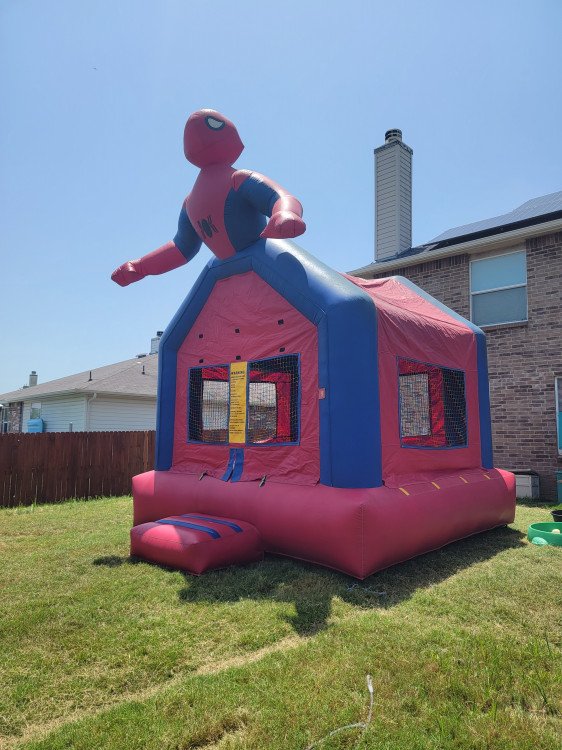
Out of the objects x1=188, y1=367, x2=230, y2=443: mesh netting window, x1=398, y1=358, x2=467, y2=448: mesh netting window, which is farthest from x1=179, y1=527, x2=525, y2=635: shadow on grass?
x1=188, y1=367, x2=230, y2=443: mesh netting window

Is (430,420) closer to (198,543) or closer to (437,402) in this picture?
(437,402)

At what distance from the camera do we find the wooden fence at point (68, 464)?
33.7 feet

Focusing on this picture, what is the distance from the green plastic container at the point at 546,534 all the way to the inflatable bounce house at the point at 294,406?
44 centimetres

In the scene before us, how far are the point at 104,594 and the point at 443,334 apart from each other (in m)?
4.65

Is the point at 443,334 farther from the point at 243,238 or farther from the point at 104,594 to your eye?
the point at 104,594

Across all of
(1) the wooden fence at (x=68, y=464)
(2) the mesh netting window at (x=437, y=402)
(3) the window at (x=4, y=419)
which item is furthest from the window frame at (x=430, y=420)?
(3) the window at (x=4, y=419)

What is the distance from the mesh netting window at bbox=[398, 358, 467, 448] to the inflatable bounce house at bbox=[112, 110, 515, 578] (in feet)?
0.08

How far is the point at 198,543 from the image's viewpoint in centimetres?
472

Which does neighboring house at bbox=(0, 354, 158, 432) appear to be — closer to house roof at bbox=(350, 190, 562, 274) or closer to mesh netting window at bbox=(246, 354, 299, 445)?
house roof at bbox=(350, 190, 562, 274)

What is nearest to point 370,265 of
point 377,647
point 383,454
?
point 383,454

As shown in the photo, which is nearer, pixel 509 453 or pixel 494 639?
pixel 494 639

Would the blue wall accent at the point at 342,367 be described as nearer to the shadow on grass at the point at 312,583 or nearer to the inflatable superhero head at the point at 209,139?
the shadow on grass at the point at 312,583

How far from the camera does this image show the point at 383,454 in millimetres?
5047

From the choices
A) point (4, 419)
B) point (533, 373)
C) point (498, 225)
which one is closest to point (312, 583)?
point (533, 373)
